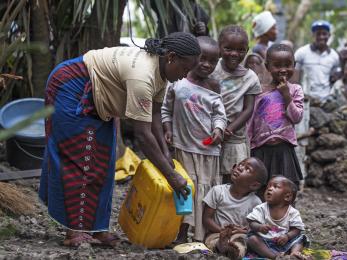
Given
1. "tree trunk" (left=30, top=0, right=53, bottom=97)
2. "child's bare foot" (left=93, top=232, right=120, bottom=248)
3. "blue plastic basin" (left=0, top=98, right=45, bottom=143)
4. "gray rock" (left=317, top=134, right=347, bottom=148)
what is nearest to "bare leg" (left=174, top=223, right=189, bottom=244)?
"child's bare foot" (left=93, top=232, right=120, bottom=248)

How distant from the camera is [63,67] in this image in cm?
410

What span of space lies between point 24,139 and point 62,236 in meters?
2.00

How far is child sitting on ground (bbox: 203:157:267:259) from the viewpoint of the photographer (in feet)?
→ 14.4

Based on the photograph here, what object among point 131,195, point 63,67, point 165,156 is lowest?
point 131,195

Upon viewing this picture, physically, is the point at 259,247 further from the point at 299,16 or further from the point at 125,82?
the point at 299,16

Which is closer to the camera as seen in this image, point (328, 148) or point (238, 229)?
point (238, 229)

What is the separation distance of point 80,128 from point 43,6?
2892mm

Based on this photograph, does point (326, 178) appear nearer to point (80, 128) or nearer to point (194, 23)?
point (194, 23)

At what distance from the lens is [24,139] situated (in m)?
6.40

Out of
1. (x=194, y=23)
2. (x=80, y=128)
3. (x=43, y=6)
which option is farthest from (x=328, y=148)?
(x=80, y=128)

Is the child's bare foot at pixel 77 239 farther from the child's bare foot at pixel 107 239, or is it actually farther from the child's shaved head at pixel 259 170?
the child's shaved head at pixel 259 170

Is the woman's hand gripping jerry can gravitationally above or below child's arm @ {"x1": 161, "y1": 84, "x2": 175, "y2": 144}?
below

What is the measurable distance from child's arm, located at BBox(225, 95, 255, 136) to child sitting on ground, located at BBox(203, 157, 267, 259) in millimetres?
356

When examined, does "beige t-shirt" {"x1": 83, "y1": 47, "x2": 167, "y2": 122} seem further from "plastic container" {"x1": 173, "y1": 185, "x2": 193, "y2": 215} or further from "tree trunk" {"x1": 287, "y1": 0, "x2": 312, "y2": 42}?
"tree trunk" {"x1": 287, "y1": 0, "x2": 312, "y2": 42}
